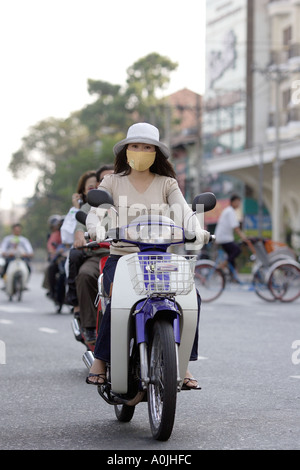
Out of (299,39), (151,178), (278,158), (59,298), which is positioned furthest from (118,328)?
(299,39)

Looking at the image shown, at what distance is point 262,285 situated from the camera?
1766 centimetres

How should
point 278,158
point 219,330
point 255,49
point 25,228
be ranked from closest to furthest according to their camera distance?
point 219,330
point 278,158
point 255,49
point 25,228

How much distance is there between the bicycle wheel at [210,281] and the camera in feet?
57.3

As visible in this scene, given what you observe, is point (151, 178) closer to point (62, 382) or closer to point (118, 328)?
point (118, 328)

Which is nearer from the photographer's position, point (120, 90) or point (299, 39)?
point (299, 39)

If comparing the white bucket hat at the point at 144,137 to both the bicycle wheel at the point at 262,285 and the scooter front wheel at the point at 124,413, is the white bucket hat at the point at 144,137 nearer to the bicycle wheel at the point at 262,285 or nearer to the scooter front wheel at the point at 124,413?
the scooter front wheel at the point at 124,413

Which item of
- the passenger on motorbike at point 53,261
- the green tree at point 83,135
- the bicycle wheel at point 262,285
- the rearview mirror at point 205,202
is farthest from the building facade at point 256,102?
the rearview mirror at point 205,202

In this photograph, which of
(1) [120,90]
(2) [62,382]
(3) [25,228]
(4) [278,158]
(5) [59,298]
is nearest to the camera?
(2) [62,382]

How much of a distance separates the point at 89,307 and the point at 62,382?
27.2 inches

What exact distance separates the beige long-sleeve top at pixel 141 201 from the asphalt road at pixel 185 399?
1060mm

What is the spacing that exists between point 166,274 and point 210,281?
12.7 m

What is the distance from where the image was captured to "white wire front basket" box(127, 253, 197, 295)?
4855 mm

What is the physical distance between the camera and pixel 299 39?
A: 43188 mm

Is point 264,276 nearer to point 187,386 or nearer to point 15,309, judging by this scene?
point 15,309
